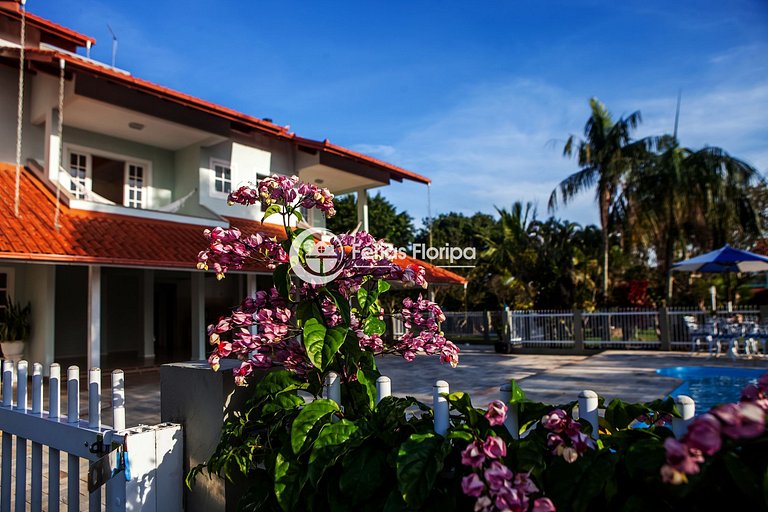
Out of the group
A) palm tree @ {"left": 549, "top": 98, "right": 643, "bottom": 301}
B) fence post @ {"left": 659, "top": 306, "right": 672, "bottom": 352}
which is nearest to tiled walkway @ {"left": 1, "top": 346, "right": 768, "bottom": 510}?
fence post @ {"left": 659, "top": 306, "right": 672, "bottom": 352}

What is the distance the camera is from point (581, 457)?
1.58 meters

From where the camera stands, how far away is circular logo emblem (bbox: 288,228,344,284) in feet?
8.20

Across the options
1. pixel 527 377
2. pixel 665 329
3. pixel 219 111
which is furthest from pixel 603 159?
pixel 219 111

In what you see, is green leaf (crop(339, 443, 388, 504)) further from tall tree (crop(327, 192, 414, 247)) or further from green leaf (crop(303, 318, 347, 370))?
tall tree (crop(327, 192, 414, 247))

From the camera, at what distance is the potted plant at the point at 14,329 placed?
456 inches

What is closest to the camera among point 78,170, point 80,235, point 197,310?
point 80,235

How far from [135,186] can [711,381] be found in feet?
51.7

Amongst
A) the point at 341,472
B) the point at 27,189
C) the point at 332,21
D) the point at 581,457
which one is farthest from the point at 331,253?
the point at 27,189

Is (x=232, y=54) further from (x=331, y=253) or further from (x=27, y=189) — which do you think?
(x=331, y=253)

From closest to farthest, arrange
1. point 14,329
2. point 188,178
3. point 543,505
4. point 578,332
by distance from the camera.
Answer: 1. point 543,505
2. point 14,329
3. point 188,178
4. point 578,332

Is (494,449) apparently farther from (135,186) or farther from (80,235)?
(135,186)

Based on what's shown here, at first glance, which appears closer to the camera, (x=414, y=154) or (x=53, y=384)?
(x=53, y=384)

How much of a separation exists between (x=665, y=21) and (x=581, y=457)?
39.5 feet

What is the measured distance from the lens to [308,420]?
6.83ft
